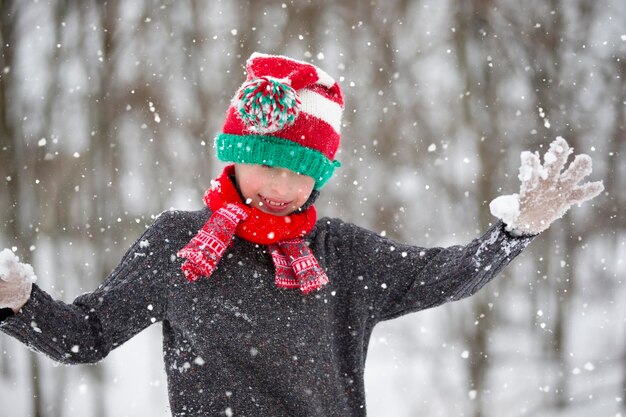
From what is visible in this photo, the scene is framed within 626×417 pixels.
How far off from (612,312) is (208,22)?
222 centimetres

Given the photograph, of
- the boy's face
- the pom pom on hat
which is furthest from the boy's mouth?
the pom pom on hat

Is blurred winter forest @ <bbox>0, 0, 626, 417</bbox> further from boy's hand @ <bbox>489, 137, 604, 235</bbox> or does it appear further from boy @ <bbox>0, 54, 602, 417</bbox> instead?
boy's hand @ <bbox>489, 137, 604, 235</bbox>

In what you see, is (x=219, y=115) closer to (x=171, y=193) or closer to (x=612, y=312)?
(x=171, y=193)

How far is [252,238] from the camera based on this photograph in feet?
4.88

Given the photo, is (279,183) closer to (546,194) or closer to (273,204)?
(273,204)

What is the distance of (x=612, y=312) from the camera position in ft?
11.0

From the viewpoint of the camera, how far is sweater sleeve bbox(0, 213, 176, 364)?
4.30 feet

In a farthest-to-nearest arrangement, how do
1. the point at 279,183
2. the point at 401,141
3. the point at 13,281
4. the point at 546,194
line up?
the point at 401,141 < the point at 279,183 < the point at 546,194 < the point at 13,281

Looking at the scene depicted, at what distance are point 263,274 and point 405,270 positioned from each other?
0.97 feet

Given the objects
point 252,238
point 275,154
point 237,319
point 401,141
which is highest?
point 401,141

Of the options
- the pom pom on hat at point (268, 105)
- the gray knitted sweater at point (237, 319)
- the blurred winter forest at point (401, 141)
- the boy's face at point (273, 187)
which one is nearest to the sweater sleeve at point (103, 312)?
the gray knitted sweater at point (237, 319)

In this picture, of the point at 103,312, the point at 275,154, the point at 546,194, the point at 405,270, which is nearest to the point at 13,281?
the point at 103,312

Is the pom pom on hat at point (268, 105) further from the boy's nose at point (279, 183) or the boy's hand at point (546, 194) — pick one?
the boy's hand at point (546, 194)

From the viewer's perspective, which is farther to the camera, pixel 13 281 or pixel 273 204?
pixel 273 204
